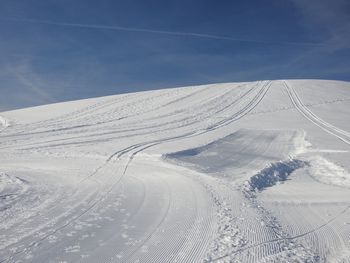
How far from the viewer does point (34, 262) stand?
246 inches

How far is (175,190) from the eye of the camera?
11141 mm

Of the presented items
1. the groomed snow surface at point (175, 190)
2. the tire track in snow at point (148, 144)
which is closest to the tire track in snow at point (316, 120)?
the groomed snow surface at point (175, 190)

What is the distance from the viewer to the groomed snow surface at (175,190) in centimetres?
707

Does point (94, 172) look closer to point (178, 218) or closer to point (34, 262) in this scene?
point (178, 218)

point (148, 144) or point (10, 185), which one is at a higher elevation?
point (148, 144)

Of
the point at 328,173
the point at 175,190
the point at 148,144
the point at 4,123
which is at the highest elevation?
the point at 4,123

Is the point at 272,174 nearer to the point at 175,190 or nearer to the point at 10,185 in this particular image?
the point at 175,190

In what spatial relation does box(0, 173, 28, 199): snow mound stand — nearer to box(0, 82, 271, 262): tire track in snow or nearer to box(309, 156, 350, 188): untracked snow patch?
box(0, 82, 271, 262): tire track in snow

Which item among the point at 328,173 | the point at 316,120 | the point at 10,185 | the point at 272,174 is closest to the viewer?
the point at 10,185

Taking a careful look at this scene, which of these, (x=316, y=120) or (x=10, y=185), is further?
(x=316, y=120)

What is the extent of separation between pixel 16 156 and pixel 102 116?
43.1 feet

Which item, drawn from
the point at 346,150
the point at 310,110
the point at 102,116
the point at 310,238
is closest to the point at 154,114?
the point at 102,116

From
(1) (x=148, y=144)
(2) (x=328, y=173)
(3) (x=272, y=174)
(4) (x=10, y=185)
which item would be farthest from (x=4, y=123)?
(2) (x=328, y=173)

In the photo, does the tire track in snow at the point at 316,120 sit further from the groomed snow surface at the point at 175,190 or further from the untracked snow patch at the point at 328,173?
the untracked snow patch at the point at 328,173
